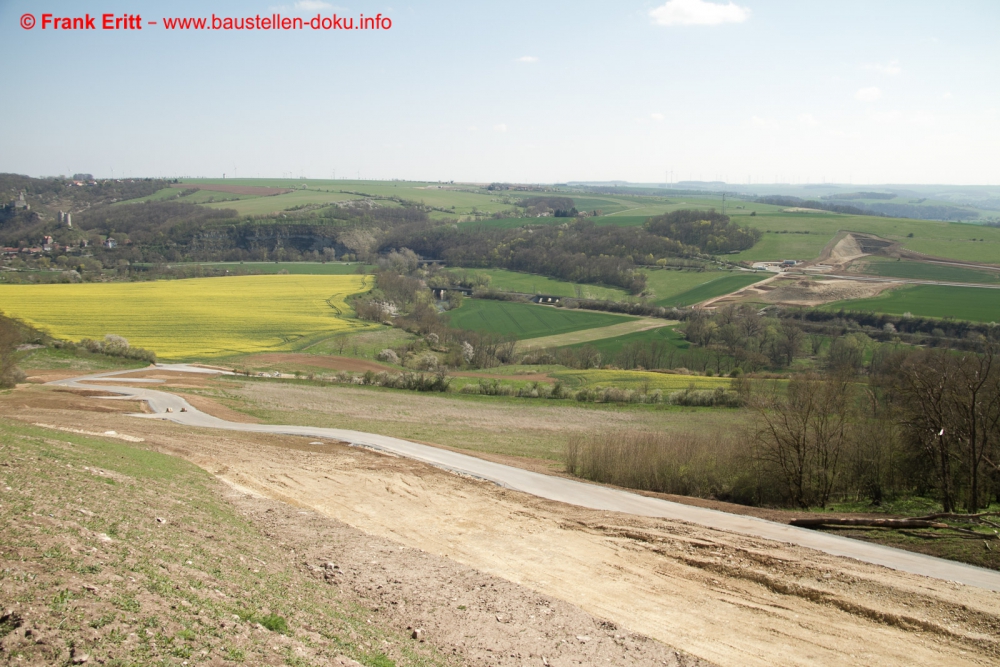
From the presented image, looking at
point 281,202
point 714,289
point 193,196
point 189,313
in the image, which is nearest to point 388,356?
point 189,313

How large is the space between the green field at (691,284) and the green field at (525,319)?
9.89m

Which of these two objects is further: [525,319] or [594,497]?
[525,319]

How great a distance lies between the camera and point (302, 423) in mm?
33906

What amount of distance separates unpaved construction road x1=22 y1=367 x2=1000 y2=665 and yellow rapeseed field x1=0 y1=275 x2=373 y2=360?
38514 millimetres

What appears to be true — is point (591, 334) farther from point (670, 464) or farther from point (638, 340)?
point (670, 464)

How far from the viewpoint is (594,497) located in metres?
23.0

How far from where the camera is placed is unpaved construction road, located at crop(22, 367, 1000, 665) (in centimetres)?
1288

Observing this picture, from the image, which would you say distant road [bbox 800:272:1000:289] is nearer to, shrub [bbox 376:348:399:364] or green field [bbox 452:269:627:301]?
green field [bbox 452:269:627:301]

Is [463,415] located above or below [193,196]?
below

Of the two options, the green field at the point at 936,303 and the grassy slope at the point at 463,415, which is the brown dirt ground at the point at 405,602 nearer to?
the grassy slope at the point at 463,415

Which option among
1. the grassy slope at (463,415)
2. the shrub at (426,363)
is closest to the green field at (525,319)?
the shrub at (426,363)

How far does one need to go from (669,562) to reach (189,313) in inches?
2667

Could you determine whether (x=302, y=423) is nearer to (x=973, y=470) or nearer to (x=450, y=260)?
(x=973, y=470)

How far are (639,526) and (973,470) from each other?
39.0 ft
